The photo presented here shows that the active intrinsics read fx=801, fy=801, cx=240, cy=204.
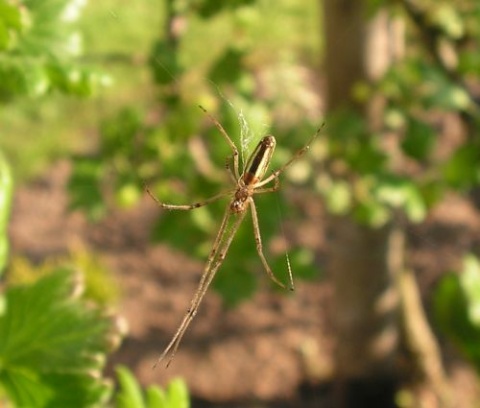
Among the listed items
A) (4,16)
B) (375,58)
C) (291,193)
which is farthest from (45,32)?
(291,193)

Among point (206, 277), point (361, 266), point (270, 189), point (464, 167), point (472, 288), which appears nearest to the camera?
point (206, 277)

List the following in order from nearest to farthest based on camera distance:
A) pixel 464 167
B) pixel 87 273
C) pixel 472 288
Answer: pixel 472 288, pixel 464 167, pixel 87 273

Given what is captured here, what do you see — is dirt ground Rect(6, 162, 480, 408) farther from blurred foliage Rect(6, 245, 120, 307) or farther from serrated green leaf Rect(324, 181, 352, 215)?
serrated green leaf Rect(324, 181, 352, 215)

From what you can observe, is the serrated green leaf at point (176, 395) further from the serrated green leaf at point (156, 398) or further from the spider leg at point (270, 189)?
the spider leg at point (270, 189)

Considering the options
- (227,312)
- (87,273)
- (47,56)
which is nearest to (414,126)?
(47,56)

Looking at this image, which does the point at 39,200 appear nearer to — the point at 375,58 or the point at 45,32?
the point at 375,58

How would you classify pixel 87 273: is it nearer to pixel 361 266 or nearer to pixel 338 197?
pixel 361 266

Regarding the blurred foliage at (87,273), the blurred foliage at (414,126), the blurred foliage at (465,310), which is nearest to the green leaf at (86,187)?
the blurred foliage at (414,126)
